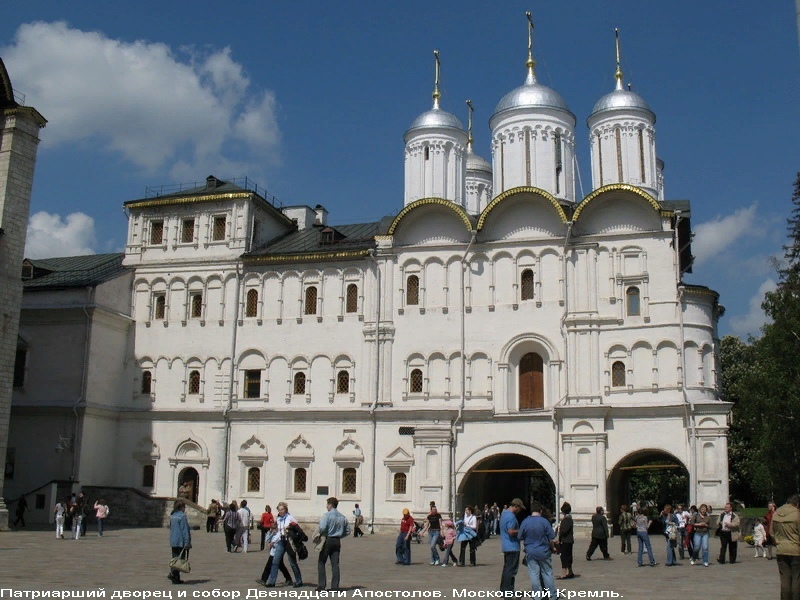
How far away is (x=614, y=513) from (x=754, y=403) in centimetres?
809

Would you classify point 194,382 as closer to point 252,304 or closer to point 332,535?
point 252,304

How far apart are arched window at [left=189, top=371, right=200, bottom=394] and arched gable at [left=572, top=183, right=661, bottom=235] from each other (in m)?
15.9

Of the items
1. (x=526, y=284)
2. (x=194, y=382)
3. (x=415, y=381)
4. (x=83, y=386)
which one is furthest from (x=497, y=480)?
(x=83, y=386)

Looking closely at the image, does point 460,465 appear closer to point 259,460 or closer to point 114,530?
point 259,460

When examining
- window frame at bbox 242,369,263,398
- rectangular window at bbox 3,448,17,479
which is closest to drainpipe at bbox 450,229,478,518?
window frame at bbox 242,369,263,398

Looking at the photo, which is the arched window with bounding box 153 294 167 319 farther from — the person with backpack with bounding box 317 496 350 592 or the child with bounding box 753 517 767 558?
the person with backpack with bounding box 317 496 350 592

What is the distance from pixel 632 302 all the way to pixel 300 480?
13819mm

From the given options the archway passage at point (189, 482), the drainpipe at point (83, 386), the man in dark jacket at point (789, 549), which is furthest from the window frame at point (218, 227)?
the man in dark jacket at point (789, 549)

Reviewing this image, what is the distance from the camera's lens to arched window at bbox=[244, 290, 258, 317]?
36281mm

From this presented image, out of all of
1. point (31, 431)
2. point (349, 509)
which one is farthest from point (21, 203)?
point (349, 509)

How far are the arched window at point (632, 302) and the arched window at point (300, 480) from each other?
43.6ft

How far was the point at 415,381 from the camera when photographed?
3369 centimetres

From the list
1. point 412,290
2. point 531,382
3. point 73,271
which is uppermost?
point 73,271

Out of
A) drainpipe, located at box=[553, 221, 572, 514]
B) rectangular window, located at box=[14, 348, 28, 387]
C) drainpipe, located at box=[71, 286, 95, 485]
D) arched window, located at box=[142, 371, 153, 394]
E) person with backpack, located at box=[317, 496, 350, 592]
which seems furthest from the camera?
arched window, located at box=[142, 371, 153, 394]
